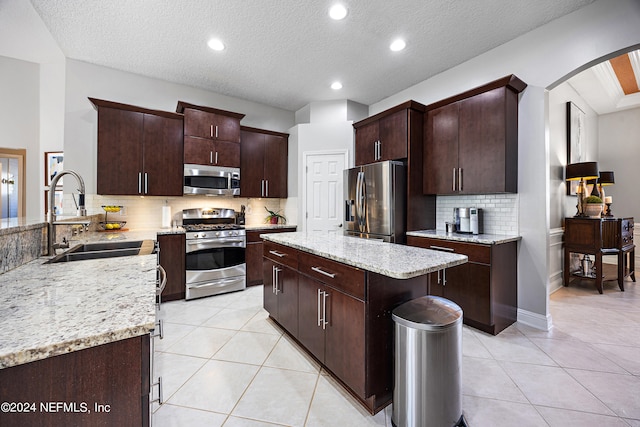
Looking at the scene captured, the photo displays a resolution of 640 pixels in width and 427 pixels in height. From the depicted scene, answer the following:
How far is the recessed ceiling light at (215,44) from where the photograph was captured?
298 centimetres

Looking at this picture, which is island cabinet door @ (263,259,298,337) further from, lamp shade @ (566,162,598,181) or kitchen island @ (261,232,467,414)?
lamp shade @ (566,162,598,181)

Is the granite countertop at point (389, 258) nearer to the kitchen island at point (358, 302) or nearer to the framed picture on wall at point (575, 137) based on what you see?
the kitchen island at point (358, 302)

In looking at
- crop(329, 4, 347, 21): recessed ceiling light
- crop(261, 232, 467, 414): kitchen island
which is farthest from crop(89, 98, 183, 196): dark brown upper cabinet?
crop(261, 232, 467, 414): kitchen island

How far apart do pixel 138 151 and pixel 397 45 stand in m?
3.41

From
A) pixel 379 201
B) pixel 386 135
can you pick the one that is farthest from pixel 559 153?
pixel 379 201

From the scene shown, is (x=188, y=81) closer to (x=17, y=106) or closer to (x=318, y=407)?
(x=17, y=106)

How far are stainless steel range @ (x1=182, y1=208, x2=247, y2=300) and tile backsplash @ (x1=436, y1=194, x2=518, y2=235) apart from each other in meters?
2.91

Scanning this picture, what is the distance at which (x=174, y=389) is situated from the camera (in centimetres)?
183

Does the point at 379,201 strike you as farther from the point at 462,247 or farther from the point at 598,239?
the point at 598,239

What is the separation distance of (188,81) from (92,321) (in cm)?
411

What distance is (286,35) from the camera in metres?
2.90

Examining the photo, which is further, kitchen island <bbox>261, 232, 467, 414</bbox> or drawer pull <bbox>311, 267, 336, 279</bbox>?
drawer pull <bbox>311, 267, 336, 279</bbox>

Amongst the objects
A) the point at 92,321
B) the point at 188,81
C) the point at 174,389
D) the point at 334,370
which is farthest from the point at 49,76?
the point at 334,370

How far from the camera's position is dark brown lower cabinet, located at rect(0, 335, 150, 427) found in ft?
2.04
